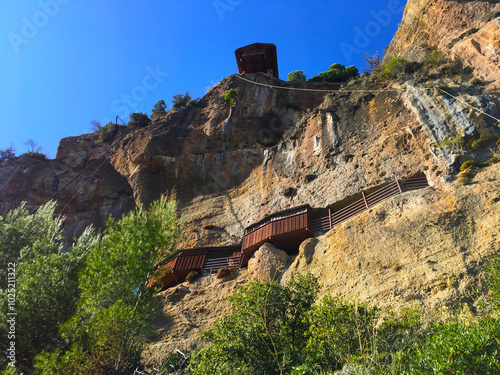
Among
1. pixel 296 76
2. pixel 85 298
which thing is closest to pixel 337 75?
pixel 296 76

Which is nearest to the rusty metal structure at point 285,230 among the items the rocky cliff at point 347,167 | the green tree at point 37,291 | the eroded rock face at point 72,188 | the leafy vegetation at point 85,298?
the rocky cliff at point 347,167

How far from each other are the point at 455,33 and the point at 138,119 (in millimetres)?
27925

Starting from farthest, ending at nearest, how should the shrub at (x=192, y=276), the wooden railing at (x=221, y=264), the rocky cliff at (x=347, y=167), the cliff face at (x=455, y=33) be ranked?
the wooden railing at (x=221, y=264) → the cliff face at (x=455, y=33) → the shrub at (x=192, y=276) → the rocky cliff at (x=347, y=167)

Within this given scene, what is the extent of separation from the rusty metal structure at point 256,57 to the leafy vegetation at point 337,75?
5262 mm

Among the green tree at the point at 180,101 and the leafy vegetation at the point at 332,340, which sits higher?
the green tree at the point at 180,101

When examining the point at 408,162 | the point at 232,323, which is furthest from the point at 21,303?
the point at 408,162

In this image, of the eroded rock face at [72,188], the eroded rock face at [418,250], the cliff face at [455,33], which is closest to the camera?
the eroded rock face at [418,250]

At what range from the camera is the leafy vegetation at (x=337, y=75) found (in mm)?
37375

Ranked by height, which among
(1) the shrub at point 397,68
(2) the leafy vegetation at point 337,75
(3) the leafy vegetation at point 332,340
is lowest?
(3) the leafy vegetation at point 332,340

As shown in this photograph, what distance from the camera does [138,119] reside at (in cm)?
3769

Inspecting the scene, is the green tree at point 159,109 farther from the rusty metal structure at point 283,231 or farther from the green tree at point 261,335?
the green tree at point 261,335

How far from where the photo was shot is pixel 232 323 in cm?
1021

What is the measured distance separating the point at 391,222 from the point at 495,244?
12.7 ft

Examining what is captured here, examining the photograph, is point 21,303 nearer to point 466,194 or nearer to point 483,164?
point 466,194
